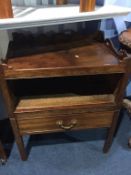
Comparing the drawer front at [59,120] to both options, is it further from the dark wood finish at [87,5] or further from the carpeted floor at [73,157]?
the dark wood finish at [87,5]

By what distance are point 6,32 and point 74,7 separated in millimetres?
363

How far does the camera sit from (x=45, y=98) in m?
0.93

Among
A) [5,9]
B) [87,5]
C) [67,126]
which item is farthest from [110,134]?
[5,9]

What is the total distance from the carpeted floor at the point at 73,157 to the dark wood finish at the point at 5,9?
0.81m

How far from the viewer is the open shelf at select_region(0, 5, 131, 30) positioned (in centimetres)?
70

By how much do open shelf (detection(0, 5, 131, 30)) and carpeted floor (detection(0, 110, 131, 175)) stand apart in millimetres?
760

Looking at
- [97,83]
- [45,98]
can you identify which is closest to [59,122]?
[45,98]

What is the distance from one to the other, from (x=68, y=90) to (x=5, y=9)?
→ 46cm

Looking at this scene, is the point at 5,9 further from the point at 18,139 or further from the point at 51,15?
the point at 18,139

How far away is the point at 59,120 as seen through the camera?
3.09ft

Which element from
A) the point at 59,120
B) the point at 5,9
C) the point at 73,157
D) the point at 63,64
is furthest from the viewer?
the point at 73,157

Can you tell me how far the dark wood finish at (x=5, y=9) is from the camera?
25.7 inches

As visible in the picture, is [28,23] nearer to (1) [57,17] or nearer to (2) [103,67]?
(1) [57,17]

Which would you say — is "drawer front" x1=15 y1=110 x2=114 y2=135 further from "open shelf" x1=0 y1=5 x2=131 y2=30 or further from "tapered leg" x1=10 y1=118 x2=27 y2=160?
"open shelf" x1=0 y1=5 x2=131 y2=30
